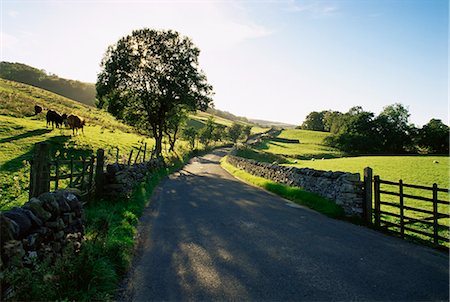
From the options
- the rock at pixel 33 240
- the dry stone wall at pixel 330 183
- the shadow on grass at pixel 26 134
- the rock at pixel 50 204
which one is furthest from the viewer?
the shadow on grass at pixel 26 134

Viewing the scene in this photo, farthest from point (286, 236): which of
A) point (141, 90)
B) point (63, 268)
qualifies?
point (141, 90)

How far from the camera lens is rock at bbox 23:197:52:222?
5.78 metres

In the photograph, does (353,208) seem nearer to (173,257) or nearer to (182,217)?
(182,217)

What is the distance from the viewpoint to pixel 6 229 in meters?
4.76

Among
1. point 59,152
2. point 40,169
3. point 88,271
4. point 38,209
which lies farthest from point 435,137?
point 38,209

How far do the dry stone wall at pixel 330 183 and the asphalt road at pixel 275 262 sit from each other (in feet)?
3.82

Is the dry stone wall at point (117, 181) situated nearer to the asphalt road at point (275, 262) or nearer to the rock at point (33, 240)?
the asphalt road at point (275, 262)

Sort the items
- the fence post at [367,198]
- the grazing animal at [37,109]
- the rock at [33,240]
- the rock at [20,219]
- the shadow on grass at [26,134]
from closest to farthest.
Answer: the rock at [20,219] < the rock at [33,240] < the fence post at [367,198] < the shadow on grass at [26,134] < the grazing animal at [37,109]

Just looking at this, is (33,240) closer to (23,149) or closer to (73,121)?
(23,149)

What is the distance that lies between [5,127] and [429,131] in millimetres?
90639

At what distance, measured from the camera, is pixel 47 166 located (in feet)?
27.8

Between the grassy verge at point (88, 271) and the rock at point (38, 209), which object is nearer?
the grassy verge at point (88, 271)

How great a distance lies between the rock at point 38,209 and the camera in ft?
19.0

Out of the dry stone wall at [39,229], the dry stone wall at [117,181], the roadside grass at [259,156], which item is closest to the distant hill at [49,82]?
the roadside grass at [259,156]
